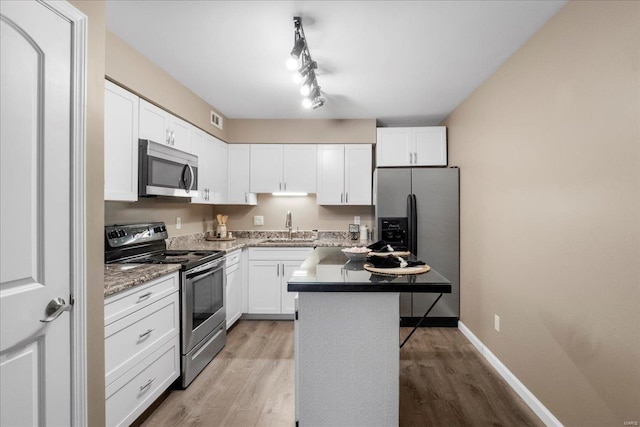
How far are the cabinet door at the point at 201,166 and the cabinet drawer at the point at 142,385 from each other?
169 centimetres

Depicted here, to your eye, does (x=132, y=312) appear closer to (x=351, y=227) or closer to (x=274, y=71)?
(x=274, y=71)

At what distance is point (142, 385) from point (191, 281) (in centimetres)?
72

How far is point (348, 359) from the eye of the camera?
1.65 metres

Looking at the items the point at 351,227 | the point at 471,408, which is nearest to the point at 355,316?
the point at 471,408

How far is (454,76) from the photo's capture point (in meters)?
2.88

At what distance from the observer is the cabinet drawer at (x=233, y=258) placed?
10.7ft

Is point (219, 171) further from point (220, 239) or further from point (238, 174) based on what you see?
point (220, 239)

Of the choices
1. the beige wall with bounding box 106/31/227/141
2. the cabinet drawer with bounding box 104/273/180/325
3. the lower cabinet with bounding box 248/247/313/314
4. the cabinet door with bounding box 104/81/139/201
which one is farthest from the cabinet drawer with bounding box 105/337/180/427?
the beige wall with bounding box 106/31/227/141

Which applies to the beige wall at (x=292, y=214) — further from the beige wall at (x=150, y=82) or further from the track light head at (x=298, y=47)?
the track light head at (x=298, y=47)

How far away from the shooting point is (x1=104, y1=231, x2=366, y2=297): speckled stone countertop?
178 cm

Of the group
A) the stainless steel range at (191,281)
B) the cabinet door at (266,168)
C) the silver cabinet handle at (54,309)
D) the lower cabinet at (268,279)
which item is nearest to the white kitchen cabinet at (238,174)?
the cabinet door at (266,168)

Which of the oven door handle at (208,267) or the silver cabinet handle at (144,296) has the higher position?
the oven door handle at (208,267)

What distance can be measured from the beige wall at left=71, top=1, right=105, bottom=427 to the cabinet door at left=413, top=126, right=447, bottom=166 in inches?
136

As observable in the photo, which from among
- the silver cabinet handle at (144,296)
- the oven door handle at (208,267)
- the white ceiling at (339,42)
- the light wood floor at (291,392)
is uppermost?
the white ceiling at (339,42)
